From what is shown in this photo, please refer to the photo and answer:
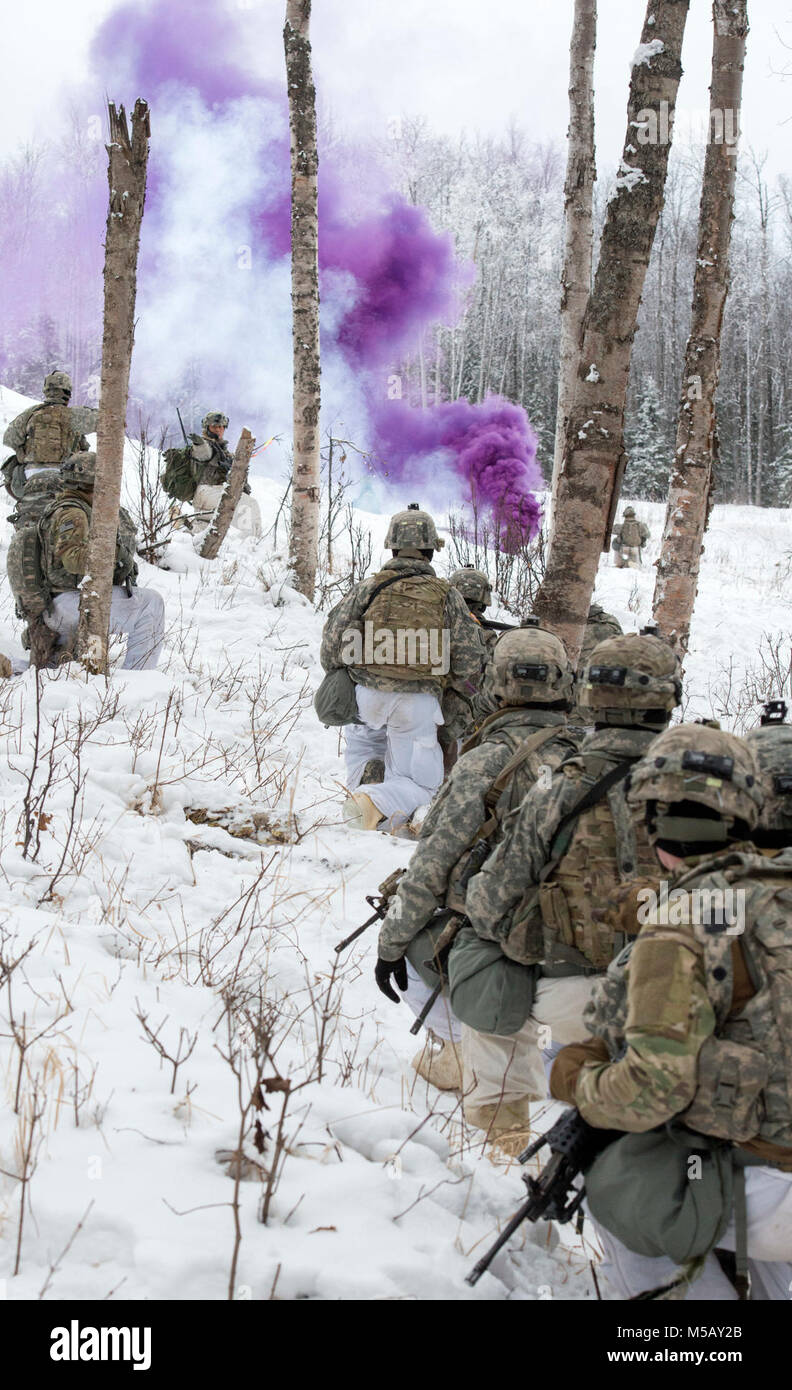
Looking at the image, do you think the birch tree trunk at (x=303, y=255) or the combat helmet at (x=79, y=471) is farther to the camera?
the birch tree trunk at (x=303, y=255)

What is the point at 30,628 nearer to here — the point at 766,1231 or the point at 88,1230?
the point at 88,1230

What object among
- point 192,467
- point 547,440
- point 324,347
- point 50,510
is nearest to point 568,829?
point 50,510

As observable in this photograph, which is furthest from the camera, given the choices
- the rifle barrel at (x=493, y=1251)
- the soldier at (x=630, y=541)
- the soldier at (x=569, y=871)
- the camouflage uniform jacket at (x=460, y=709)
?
the soldier at (x=630, y=541)

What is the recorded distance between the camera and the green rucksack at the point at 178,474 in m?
10.4

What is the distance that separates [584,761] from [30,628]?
4641mm

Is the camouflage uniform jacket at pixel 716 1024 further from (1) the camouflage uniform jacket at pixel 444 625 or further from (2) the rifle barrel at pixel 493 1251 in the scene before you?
(1) the camouflage uniform jacket at pixel 444 625

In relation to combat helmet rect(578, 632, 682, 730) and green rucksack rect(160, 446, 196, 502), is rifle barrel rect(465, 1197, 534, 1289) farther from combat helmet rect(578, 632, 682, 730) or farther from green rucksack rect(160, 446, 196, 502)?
green rucksack rect(160, 446, 196, 502)

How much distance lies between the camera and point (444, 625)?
5.19m

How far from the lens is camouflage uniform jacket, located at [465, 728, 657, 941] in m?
2.62

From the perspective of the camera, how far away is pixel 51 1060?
239 centimetres

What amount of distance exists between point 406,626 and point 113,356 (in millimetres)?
2120

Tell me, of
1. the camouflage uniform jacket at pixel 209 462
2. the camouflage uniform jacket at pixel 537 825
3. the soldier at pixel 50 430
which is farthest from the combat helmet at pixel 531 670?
the camouflage uniform jacket at pixel 209 462

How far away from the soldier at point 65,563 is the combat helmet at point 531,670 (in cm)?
341

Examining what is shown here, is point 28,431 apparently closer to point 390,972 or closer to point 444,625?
point 444,625
